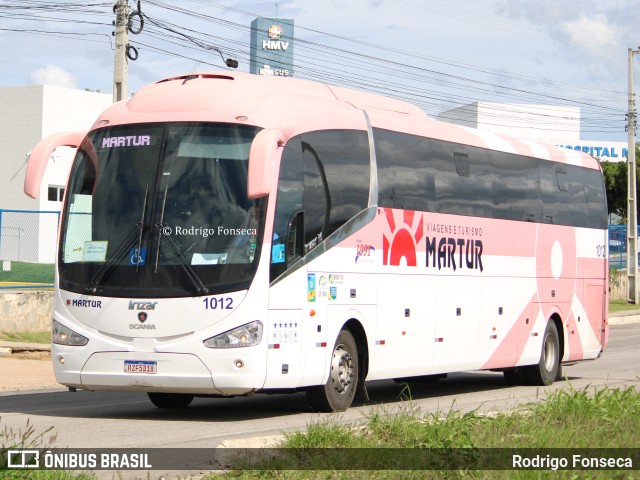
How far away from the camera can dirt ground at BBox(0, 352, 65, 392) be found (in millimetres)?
18719

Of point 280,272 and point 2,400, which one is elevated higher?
point 280,272

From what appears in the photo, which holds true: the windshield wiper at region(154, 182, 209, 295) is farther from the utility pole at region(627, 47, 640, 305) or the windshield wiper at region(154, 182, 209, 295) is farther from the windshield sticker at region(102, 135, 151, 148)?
the utility pole at region(627, 47, 640, 305)

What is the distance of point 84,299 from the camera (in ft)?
43.6

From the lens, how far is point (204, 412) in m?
14.7

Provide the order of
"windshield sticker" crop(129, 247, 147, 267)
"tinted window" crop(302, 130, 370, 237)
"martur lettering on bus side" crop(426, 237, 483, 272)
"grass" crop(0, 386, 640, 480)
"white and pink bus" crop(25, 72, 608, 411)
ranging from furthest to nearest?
1. "martur lettering on bus side" crop(426, 237, 483, 272)
2. "tinted window" crop(302, 130, 370, 237)
3. "windshield sticker" crop(129, 247, 147, 267)
4. "white and pink bus" crop(25, 72, 608, 411)
5. "grass" crop(0, 386, 640, 480)

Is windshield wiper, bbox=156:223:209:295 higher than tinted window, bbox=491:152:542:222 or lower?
lower

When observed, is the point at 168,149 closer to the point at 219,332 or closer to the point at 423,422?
the point at 219,332

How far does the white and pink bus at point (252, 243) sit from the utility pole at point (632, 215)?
3073 centimetres

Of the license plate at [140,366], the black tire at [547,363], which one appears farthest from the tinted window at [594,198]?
the license plate at [140,366]

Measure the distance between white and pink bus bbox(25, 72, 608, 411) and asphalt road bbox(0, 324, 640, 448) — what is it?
41 cm

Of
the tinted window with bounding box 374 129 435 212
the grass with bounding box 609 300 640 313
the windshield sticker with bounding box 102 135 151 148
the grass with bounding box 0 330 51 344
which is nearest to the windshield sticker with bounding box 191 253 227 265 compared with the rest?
the windshield sticker with bounding box 102 135 151 148

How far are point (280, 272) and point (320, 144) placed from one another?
176cm

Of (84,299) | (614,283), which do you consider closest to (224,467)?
(84,299)

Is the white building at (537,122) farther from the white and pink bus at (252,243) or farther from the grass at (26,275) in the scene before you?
the white and pink bus at (252,243)
